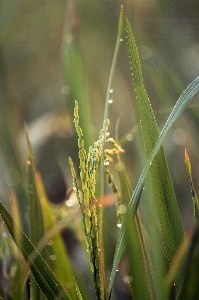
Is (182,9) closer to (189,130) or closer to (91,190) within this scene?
(189,130)

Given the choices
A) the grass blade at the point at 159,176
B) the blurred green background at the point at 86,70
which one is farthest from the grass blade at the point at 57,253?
the blurred green background at the point at 86,70

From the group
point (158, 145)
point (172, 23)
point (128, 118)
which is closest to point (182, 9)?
point (172, 23)

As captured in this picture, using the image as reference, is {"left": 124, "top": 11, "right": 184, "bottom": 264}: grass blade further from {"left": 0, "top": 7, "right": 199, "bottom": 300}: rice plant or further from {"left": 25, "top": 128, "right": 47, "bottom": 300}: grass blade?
{"left": 25, "top": 128, "right": 47, "bottom": 300}: grass blade

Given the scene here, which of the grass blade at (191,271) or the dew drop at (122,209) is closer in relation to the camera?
the grass blade at (191,271)

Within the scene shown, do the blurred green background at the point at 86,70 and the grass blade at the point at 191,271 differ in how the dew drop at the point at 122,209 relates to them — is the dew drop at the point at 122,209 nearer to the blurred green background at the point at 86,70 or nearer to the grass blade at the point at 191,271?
the grass blade at the point at 191,271

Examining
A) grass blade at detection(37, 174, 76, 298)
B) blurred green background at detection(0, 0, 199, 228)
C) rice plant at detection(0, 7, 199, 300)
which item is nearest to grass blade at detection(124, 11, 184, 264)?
rice plant at detection(0, 7, 199, 300)

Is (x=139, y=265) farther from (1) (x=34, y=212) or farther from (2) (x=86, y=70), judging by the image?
(2) (x=86, y=70)

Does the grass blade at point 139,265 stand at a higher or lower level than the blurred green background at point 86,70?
lower
